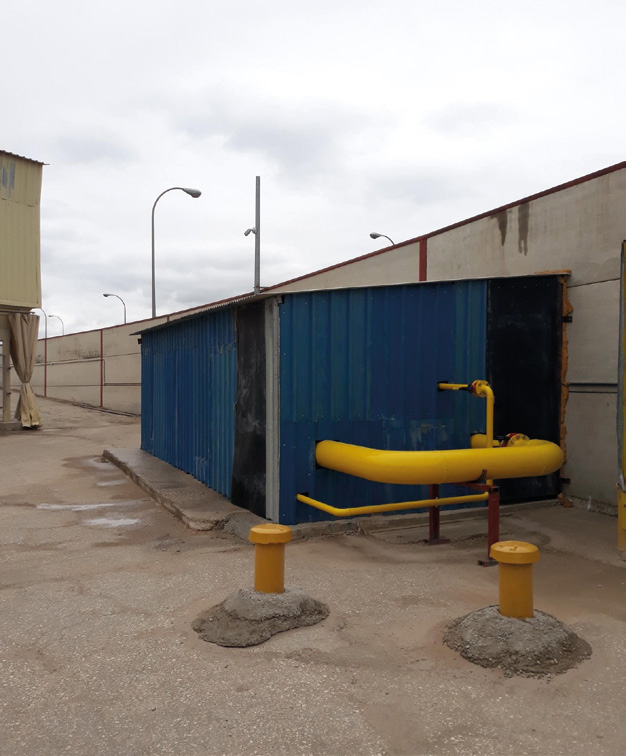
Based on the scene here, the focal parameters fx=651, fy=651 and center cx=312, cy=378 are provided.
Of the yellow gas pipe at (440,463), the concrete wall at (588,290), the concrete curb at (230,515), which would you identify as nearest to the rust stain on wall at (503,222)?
the concrete wall at (588,290)

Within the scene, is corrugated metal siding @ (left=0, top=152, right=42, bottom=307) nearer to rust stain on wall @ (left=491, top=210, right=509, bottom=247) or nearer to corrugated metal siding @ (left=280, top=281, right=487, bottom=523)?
corrugated metal siding @ (left=280, top=281, right=487, bottom=523)

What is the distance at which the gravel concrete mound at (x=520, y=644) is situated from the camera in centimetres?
409

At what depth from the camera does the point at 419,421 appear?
27.0 feet

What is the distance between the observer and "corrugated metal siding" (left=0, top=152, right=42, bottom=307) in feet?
64.2

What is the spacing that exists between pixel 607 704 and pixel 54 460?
13.0 meters

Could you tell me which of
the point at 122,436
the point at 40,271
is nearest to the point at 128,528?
the point at 122,436

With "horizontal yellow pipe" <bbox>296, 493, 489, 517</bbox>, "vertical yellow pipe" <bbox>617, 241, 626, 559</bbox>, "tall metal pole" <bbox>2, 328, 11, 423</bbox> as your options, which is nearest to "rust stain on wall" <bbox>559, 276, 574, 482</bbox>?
"horizontal yellow pipe" <bbox>296, 493, 489, 517</bbox>

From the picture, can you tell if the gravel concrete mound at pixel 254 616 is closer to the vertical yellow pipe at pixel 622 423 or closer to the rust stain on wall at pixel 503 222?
the vertical yellow pipe at pixel 622 423

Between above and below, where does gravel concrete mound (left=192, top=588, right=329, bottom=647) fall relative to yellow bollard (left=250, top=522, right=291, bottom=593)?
below

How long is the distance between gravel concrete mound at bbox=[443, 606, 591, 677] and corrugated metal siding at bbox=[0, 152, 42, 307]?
18.9 metres

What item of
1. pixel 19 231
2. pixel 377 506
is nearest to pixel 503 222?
pixel 377 506

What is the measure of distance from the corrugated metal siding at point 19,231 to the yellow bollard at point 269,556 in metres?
17.6

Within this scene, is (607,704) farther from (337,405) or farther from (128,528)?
(128,528)

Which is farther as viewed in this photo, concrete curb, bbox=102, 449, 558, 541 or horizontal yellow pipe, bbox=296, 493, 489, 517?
concrete curb, bbox=102, 449, 558, 541
